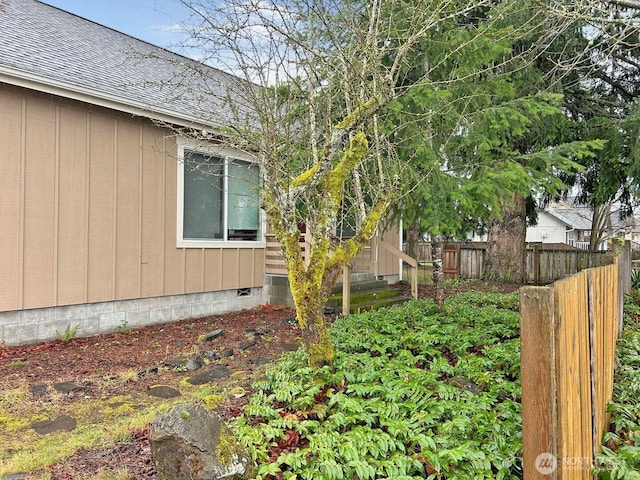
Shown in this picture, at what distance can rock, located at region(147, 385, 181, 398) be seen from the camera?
4121 mm

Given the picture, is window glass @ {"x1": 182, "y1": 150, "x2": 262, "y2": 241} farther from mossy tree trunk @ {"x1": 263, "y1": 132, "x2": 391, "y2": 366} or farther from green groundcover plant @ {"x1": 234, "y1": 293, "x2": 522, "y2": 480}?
green groundcover plant @ {"x1": 234, "y1": 293, "x2": 522, "y2": 480}

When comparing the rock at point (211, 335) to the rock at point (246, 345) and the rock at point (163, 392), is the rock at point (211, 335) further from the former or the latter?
the rock at point (163, 392)

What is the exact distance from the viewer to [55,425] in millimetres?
3512

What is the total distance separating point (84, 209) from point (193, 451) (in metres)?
4.85

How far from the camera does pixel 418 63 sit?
6.33 metres

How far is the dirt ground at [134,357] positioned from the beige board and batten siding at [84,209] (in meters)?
0.66

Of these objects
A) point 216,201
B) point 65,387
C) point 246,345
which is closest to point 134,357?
point 65,387

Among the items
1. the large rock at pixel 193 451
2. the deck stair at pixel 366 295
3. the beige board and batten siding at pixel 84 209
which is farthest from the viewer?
the deck stair at pixel 366 295

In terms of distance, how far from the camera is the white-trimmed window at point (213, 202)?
741 centimetres

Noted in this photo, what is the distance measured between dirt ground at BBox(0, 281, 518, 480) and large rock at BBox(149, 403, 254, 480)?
285 millimetres

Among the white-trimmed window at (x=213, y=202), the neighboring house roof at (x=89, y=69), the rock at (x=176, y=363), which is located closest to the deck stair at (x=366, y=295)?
the white-trimmed window at (x=213, y=202)

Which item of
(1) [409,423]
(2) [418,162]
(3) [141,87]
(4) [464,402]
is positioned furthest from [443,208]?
(3) [141,87]

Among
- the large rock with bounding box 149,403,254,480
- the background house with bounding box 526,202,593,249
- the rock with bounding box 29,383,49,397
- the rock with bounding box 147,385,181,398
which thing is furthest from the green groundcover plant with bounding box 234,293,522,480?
the background house with bounding box 526,202,593,249

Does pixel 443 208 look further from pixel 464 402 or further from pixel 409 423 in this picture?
pixel 409 423
